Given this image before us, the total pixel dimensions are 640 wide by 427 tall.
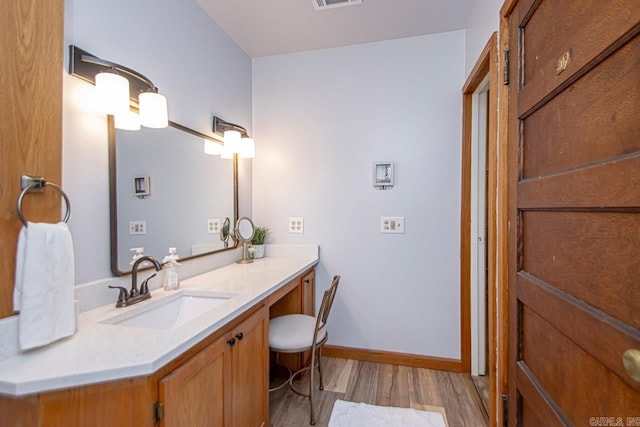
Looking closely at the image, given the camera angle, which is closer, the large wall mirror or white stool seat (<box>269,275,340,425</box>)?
the large wall mirror

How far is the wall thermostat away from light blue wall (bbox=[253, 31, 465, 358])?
0.16 feet

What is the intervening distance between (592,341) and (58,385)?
1.33 meters

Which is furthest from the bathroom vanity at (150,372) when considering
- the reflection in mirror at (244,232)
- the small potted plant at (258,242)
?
the small potted plant at (258,242)

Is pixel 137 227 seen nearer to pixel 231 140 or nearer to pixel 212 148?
pixel 212 148

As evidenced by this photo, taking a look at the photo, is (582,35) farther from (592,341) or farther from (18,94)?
(18,94)

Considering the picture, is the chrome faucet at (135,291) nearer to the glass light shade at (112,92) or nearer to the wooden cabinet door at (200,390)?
the wooden cabinet door at (200,390)

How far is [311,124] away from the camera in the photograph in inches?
95.3

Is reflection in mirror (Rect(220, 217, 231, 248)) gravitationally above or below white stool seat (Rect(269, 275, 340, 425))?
above

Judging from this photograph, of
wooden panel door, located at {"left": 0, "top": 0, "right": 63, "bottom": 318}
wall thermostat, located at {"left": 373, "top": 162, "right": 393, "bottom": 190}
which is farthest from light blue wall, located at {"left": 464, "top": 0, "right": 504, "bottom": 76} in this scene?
wooden panel door, located at {"left": 0, "top": 0, "right": 63, "bottom": 318}

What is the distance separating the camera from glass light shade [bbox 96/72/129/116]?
3.75ft

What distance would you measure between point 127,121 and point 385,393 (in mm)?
2182

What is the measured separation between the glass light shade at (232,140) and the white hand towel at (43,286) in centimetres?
128

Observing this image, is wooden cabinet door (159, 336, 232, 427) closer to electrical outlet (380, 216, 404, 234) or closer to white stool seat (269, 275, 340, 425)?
white stool seat (269, 275, 340, 425)

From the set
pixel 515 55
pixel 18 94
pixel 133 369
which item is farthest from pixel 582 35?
pixel 18 94
